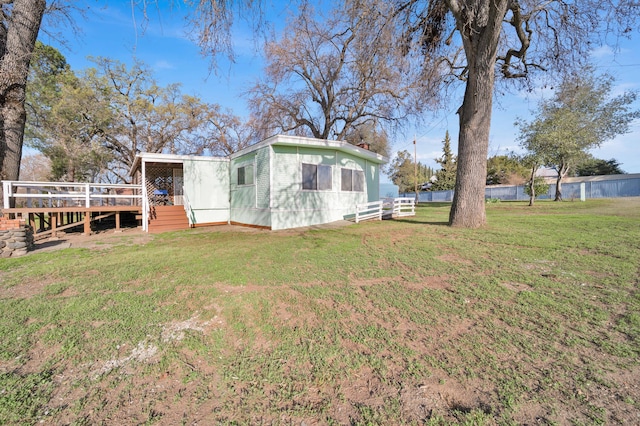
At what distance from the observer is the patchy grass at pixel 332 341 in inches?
78.7

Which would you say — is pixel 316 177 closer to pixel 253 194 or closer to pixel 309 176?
pixel 309 176

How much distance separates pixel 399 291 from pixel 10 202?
12.3 m

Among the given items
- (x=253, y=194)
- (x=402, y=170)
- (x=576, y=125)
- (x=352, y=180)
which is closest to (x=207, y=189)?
(x=253, y=194)

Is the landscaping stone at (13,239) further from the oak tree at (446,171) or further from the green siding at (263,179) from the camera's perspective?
the oak tree at (446,171)

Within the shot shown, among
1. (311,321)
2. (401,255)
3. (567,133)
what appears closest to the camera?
(311,321)

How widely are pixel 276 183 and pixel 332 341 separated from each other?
8159mm

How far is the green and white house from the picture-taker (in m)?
10.5

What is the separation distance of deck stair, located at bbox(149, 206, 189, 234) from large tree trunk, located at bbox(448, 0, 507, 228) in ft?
35.2

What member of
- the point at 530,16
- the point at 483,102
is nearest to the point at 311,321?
the point at 483,102

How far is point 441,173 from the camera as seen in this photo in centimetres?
3953

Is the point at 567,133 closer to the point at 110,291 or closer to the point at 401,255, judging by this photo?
the point at 401,255

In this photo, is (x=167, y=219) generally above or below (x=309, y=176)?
below

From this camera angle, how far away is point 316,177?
11.3 m

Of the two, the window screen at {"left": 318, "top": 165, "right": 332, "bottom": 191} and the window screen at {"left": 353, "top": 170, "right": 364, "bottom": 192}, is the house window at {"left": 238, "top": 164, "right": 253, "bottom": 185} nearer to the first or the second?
the window screen at {"left": 318, "top": 165, "right": 332, "bottom": 191}
